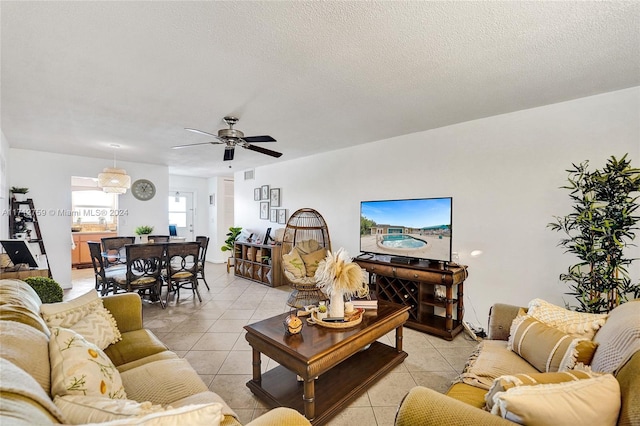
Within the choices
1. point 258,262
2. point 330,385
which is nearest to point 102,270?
point 258,262

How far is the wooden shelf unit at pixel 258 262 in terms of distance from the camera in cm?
526

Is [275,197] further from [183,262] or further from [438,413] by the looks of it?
[438,413]

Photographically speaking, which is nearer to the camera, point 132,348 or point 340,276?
point 132,348

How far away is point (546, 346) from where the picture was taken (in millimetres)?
1559

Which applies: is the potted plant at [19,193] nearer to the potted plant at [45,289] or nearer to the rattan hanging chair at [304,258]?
the potted plant at [45,289]

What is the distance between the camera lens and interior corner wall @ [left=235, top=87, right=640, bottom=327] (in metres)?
2.60

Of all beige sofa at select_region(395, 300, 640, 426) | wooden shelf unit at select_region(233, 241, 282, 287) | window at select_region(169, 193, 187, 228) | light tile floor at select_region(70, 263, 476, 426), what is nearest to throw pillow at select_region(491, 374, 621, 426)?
beige sofa at select_region(395, 300, 640, 426)

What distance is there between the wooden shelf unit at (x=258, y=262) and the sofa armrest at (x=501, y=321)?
12.5 feet

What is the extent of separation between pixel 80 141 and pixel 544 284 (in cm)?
627

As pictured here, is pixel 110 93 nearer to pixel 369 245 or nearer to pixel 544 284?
pixel 369 245

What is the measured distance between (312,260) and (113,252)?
10.4 ft

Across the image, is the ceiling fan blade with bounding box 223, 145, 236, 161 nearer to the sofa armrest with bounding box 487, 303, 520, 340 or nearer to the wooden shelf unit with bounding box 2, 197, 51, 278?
the sofa armrest with bounding box 487, 303, 520, 340

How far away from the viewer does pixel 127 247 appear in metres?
3.64

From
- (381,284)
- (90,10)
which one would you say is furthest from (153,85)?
(381,284)
